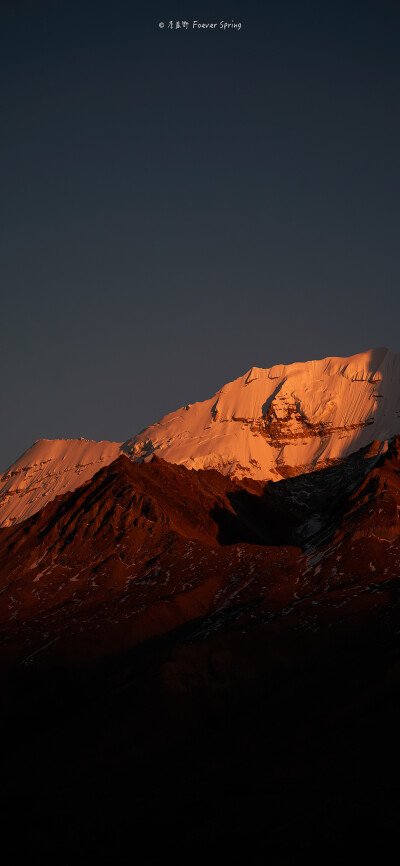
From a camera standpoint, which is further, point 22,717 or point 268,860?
point 22,717

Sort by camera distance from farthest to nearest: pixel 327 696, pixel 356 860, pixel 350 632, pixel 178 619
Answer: pixel 178 619 → pixel 350 632 → pixel 327 696 → pixel 356 860

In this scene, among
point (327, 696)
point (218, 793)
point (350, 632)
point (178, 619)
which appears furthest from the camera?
point (178, 619)

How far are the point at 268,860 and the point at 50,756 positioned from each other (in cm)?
4723

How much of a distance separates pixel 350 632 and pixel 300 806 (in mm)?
51828

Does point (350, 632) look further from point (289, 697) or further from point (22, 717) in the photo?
point (22, 717)

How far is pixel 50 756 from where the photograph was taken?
146 meters

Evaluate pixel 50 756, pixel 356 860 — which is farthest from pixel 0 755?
pixel 356 860

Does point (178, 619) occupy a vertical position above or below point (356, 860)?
above

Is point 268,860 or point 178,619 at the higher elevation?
point 178,619

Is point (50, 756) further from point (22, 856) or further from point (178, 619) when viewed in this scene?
point (178, 619)

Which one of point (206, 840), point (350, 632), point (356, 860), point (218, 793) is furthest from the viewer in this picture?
point (350, 632)

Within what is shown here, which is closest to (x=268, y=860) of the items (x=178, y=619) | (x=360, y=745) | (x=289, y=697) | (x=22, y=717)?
(x=360, y=745)

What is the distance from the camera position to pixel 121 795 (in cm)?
12850

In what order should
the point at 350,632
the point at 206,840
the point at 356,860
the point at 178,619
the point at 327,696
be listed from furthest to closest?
the point at 178,619 < the point at 350,632 < the point at 327,696 < the point at 206,840 < the point at 356,860
